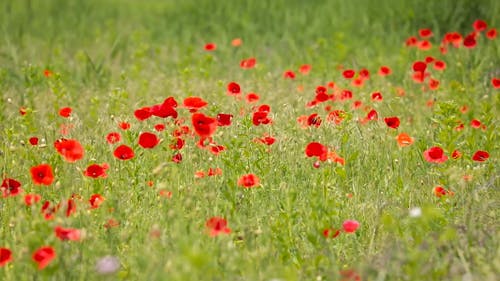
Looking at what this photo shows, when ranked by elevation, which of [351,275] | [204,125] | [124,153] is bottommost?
[351,275]

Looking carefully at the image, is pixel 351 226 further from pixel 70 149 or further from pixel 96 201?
pixel 70 149

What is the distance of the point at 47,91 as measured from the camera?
17.3 ft

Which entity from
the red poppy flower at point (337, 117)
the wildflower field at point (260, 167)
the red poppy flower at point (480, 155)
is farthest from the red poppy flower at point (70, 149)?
the red poppy flower at point (480, 155)

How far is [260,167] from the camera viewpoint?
10.7ft

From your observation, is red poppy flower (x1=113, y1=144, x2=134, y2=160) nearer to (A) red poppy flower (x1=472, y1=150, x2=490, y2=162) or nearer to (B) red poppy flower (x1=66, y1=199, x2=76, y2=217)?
(B) red poppy flower (x1=66, y1=199, x2=76, y2=217)

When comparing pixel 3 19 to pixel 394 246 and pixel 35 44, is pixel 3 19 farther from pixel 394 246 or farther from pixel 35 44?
pixel 394 246

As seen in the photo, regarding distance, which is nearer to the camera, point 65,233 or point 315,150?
point 65,233

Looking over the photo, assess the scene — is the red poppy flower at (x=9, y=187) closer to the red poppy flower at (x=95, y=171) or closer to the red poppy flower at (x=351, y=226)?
the red poppy flower at (x=95, y=171)

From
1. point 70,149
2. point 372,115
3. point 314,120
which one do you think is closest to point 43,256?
point 70,149

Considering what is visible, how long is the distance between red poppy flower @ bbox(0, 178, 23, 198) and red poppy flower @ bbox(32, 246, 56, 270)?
464 mm

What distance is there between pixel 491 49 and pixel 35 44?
4.24 metres

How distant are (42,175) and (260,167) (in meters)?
1.04

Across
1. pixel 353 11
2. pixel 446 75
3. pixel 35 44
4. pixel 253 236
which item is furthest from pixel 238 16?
pixel 253 236

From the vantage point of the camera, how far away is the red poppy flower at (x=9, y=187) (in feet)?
8.45
